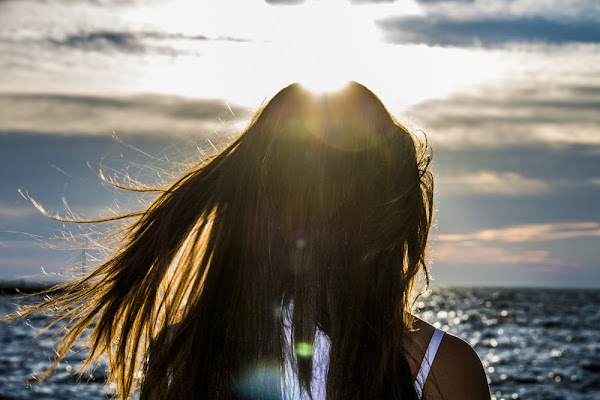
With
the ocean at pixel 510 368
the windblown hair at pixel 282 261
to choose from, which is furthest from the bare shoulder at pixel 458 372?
the ocean at pixel 510 368

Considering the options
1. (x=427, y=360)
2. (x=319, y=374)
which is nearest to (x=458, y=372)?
(x=427, y=360)

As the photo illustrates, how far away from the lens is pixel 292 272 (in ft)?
6.73

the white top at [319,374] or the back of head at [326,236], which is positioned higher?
the back of head at [326,236]

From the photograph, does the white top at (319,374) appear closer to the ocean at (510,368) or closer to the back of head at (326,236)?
the back of head at (326,236)

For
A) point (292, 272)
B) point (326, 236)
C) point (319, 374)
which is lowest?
point (319, 374)

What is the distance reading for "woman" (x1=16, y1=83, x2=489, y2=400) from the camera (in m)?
1.98

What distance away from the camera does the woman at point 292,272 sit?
1981 mm

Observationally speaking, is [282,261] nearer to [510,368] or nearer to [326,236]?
[326,236]

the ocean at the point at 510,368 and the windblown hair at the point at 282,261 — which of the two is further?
the ocean at the point at 510,368

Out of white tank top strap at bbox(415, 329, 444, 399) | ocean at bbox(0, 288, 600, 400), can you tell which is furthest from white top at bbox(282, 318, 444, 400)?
ocean at bbox(0, 288, 600, 400)

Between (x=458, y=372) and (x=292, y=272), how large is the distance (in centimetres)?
62

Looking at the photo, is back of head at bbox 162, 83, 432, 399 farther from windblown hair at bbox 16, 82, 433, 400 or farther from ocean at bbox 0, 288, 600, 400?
ocean at bbox 0, 288, 600, 400

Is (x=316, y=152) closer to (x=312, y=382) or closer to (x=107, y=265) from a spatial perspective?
(x=312, y=382)

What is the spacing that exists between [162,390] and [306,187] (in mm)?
881
